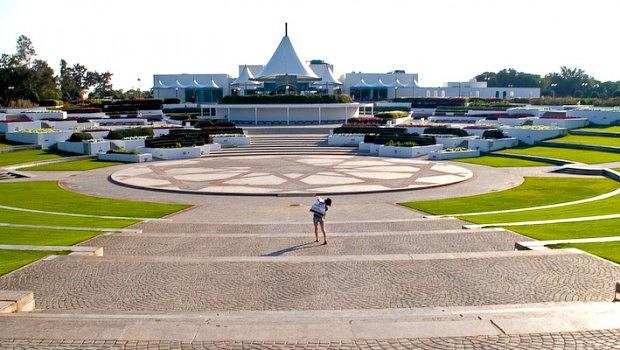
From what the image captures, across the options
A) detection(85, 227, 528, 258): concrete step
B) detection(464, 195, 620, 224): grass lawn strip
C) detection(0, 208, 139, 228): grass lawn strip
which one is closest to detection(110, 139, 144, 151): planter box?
detection(0, 208, 139, 228): grass lawn strip

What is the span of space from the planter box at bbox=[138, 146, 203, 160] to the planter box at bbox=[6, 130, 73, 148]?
7.27 metres

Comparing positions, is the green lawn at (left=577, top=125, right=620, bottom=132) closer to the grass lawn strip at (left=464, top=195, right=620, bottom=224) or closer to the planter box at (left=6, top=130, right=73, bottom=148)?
the grass lawn strip at (left=464, top=195, right=620, bottom=224)

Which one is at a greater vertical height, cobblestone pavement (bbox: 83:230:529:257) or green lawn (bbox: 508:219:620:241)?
green lawn (bbox: 508:219:620:241)

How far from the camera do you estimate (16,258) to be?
1345 cm

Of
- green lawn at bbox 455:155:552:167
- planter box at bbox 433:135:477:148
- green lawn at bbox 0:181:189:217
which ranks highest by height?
planter box at bbox 433:135:477:148

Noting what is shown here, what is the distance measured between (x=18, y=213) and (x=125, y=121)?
37681mm

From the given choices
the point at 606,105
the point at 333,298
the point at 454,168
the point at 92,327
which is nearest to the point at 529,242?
the point at 333,298

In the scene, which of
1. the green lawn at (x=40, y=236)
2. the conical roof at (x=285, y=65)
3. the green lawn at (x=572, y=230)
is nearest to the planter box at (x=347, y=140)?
the conical roof at (x=285, y=65)

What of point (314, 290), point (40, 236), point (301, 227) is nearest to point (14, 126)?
point (40, 236)

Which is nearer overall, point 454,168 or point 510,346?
point 510,346

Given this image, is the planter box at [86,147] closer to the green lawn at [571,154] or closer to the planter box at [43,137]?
the planter box at [43,137]

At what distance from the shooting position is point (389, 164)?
34812 mm

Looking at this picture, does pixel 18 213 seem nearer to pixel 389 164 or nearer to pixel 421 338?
pixel 421 338

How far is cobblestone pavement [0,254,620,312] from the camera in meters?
10.3
